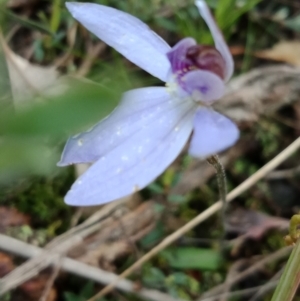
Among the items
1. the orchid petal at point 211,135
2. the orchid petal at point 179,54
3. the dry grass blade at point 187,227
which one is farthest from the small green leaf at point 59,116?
the dry grass blade at point 187,227

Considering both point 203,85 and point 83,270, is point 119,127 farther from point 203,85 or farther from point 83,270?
point 83,270

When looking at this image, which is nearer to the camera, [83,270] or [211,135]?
[211,135]

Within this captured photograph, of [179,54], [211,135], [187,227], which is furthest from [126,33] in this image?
[187,227]

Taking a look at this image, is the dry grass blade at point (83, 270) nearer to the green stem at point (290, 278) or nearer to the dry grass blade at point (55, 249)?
the dry grass blade at point (55, 249)

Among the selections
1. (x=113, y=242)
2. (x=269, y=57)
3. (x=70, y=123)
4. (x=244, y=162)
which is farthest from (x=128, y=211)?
(x=70, y=123)

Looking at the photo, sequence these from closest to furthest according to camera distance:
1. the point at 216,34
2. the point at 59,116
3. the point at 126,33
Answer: the point at 59,116 → the point at 216,34 → the point at 126,33

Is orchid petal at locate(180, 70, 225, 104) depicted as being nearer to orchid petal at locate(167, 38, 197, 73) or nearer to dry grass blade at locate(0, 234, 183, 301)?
orchid petal at locate(167, 38, 197, 73)
